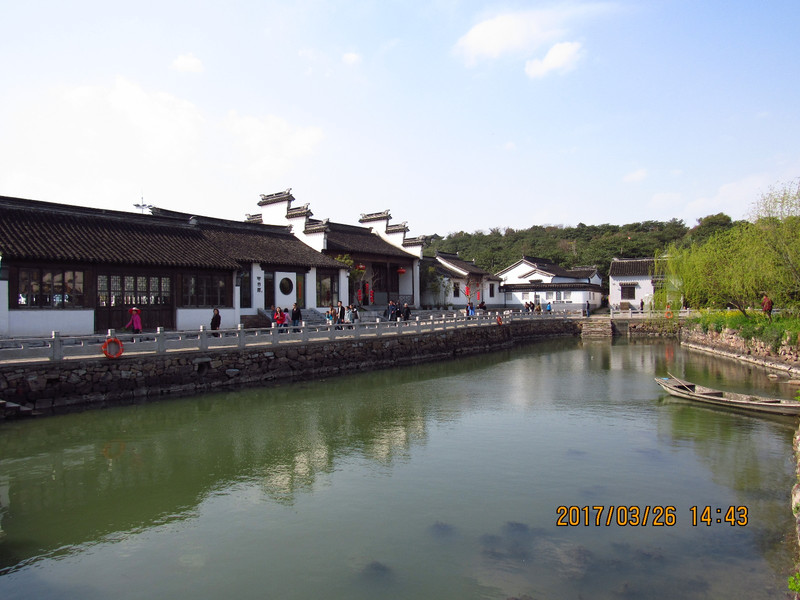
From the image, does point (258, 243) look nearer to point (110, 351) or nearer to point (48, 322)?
point (48, 322)

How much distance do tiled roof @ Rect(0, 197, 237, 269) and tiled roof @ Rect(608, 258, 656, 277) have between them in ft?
106

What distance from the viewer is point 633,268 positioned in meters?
43.5

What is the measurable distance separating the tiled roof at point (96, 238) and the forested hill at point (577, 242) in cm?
3104

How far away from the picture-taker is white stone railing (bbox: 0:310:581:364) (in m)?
12.4

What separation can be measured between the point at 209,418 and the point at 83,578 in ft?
22.5

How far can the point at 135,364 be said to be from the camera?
13.9 meters

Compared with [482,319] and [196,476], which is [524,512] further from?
[482,319]

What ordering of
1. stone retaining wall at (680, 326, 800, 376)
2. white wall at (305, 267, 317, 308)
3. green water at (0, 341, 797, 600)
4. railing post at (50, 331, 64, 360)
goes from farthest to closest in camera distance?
white wall at (305, 267, 317, 308)
stone retaining wall at (680, 326, 800, 376)
railing post at (50, 331, 64, 360)
green water at (0, 341, 797, 600)

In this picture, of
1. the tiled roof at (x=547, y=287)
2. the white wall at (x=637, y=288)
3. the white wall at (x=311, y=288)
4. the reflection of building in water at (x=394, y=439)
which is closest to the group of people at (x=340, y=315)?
the white wall at (x=311, y=288)

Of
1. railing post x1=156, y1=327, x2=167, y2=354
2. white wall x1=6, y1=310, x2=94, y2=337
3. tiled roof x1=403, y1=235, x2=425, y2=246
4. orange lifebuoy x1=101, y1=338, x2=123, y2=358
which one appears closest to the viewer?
orange lifebuoy x1=101, y1=338, x2=123, y2=358

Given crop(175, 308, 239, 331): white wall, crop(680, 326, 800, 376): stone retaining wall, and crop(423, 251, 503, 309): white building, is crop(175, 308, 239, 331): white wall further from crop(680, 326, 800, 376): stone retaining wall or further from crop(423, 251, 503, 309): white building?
crop(680, 326, 800, 376): stone retaining wall

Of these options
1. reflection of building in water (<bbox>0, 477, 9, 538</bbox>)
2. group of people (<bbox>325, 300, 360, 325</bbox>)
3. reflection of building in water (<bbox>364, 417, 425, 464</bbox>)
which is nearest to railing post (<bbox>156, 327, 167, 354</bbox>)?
reflection of building in water (<bbox>0, 477, 9, 538</bbox>)

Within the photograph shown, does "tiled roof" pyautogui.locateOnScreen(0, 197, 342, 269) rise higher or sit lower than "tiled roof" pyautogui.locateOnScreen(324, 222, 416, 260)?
lower
